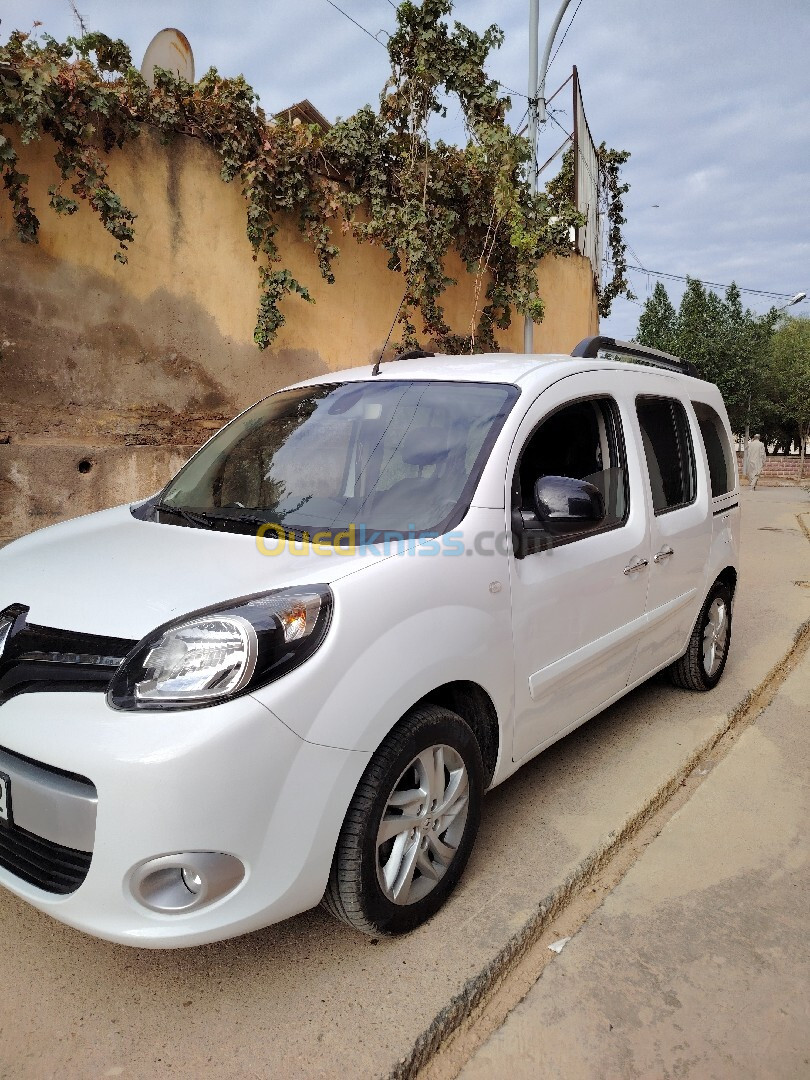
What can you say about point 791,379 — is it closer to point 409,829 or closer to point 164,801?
point 409,829

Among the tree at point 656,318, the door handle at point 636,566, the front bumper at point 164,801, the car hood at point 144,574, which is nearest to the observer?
the front bumper at point 164,801

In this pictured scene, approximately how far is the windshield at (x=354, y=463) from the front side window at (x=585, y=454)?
0.24 metres

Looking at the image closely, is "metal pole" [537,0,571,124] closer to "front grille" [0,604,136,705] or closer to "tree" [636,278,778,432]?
"front grille" [0,604,136,705]

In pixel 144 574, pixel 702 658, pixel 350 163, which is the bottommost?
pixel 702 658

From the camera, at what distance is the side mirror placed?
246cm

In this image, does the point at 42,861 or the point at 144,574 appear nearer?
the point at 42,861

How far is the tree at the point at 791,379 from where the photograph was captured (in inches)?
1353

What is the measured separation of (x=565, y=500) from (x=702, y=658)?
7.00 ft

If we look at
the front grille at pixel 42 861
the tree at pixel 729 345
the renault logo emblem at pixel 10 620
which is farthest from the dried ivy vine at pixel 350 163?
the tree at pixel 729 345

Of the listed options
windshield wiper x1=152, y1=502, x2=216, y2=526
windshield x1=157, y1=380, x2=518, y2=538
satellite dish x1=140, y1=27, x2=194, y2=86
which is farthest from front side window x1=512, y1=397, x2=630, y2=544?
satellite dish x1=140, y1=27, x2=194, y2=86

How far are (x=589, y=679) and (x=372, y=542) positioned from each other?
1.18 m

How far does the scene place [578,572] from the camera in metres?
2.74

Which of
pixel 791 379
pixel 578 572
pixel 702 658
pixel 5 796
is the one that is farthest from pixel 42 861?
pixel 791 379

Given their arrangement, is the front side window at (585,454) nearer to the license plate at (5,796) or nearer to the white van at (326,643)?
the white van at (326,643)
